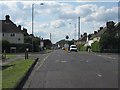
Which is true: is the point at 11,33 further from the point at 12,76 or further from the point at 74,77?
the point at 74,77

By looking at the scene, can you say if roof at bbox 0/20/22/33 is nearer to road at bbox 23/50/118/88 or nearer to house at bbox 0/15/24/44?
house at bbox 0/15/24/44

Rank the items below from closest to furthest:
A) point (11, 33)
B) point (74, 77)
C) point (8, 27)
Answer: point (74, 77) < point (11, 33) < point (8, 27)

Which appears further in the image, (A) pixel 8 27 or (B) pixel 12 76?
(A) pixel 8 27

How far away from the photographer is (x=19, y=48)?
301 feet

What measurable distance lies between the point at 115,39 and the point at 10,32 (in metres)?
32.4

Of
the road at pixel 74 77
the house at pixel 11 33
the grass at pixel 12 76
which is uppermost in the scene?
the house at pixel 11 33

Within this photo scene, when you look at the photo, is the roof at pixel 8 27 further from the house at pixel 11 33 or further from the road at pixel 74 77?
the road at pixel 74 77

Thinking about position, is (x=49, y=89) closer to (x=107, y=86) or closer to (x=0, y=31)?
(x=107, y=86)

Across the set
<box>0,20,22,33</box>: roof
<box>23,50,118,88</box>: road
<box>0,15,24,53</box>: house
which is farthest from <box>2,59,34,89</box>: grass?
<box>0,20,22,33</box>: roof

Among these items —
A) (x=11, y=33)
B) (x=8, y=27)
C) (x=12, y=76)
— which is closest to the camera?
(x=12, y=76)

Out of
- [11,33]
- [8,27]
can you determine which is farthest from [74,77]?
[8,27]

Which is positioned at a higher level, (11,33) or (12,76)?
(11,33)

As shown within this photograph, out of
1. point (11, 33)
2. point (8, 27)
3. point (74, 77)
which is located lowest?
point (74, 77)

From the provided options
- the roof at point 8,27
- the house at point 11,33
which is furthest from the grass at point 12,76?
the roof at point 8,27
